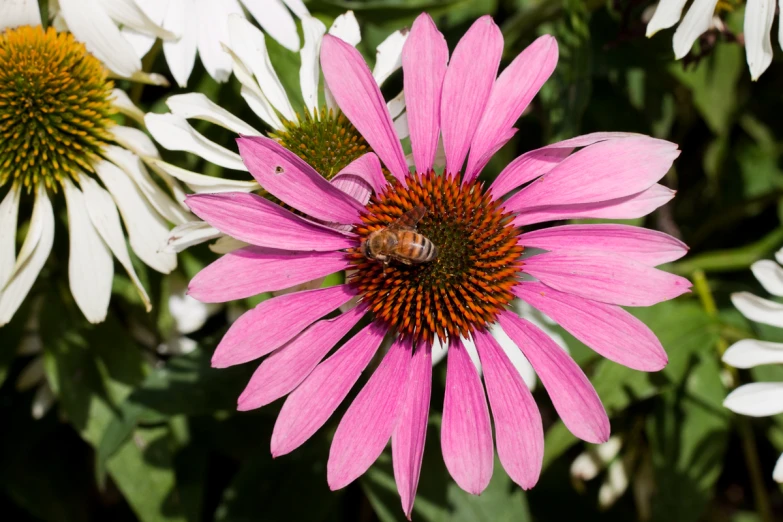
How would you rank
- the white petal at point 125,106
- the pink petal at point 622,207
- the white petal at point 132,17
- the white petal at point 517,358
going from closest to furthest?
the pink petal at point 622,207, the white petal at point 132,17, the white petal at point 125,106, the white petal at point 517,358

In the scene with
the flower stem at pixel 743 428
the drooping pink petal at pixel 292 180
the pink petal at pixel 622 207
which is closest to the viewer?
the drooping pink petal at pixel 292 180

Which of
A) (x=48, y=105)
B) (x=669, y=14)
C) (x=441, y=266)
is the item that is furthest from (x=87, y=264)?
(x=669, y=14)

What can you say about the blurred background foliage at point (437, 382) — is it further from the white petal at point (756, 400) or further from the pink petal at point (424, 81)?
the pink petal at point (424, 81)

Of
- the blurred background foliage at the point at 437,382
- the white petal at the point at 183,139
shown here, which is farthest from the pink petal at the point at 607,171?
the white petal at the point at 183,139

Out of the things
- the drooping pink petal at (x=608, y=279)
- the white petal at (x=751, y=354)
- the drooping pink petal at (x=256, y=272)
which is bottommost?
the white petal at (x=751, y=354)

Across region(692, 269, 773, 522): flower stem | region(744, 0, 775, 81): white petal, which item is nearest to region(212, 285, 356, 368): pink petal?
region(744, 0, 775, 81): white petal

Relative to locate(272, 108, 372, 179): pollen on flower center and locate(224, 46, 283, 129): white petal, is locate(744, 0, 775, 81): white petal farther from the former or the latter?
locate(224, 46, 283, 129): white petal

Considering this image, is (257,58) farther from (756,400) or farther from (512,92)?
(756,400)

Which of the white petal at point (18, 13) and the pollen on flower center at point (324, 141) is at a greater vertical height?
the white petal at point (18, 13)
